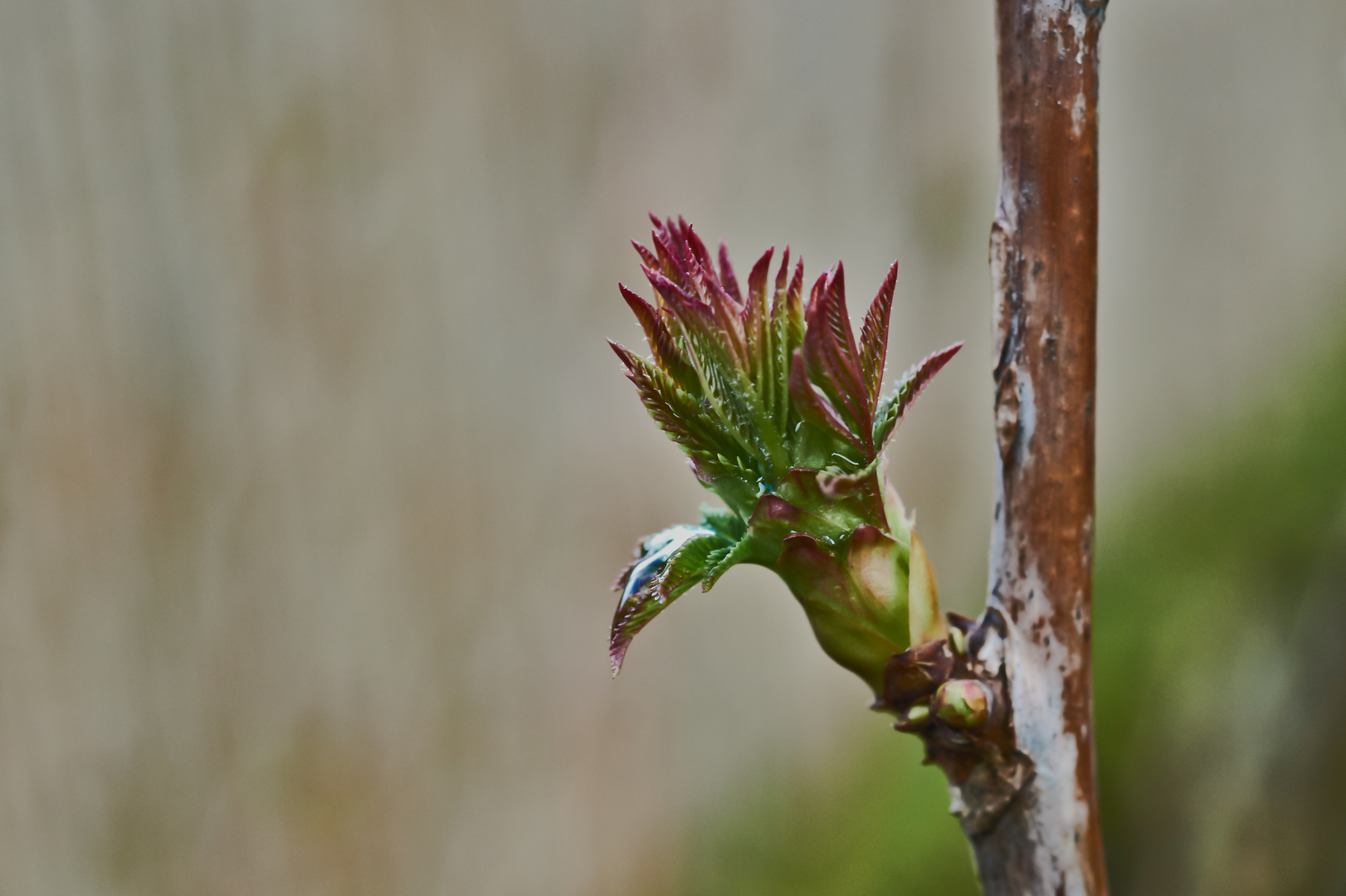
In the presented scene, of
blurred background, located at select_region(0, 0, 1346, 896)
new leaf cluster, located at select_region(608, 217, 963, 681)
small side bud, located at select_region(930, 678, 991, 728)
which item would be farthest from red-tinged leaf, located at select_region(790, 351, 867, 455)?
blurred background, located at select_region(0, 0, 1346, 896)

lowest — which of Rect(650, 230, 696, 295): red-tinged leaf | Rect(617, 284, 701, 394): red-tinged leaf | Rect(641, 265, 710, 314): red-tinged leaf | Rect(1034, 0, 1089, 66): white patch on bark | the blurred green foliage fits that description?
the blurred green foliage

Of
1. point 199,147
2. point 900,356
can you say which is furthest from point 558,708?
point 199,147

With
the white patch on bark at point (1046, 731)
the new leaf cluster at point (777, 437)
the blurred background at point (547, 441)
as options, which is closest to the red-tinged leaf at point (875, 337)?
the new leaf cluster at point (777, 437)

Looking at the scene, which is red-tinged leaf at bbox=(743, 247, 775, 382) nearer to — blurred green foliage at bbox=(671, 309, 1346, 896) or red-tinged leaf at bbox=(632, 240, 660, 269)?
red-tinged leaf at bbox=(632, 240, 660, 269)

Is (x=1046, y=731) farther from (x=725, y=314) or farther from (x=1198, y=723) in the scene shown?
(x=1198, y=723)

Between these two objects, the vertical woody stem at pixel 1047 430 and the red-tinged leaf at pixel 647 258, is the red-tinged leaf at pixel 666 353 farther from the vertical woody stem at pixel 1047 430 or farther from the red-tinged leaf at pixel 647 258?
the vertical woody stem at pixel 1047 430

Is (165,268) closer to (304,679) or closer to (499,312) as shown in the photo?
(499,312)

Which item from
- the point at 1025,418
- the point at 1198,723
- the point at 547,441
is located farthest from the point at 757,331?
the point at 1198,723
